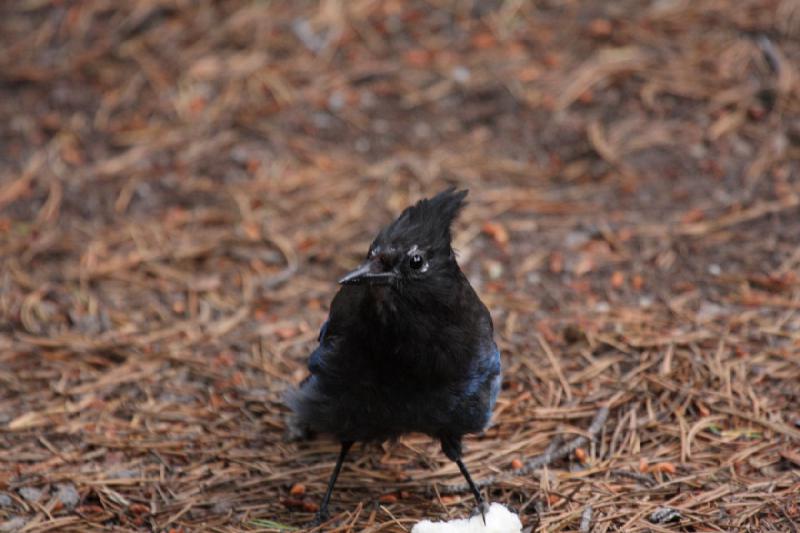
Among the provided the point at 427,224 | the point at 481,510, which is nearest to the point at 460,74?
the point at 427,224

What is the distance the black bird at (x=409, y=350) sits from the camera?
12.1 ft

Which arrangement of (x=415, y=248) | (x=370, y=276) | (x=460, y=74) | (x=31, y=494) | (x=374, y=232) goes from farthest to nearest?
(x=460, y=74) < (x=374, y=232) < (x=31, y=494) < (x=415, y=248) < (x=370, y=276)

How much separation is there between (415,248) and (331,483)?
102cm

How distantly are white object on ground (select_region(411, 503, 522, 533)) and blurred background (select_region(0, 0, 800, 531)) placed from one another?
0.10m

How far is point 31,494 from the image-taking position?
3.87 metres

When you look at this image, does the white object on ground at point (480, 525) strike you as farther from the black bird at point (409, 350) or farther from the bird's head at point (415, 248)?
the bird's head at point (415, 248)

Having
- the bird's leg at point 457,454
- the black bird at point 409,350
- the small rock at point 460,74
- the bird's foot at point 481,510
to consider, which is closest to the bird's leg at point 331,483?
the black bird at point 409,350

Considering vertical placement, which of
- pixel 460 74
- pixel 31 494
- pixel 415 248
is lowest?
pixel 460 74

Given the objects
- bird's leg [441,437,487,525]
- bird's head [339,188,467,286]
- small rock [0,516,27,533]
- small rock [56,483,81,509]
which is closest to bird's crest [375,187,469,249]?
bird's head [339,188,467,286]

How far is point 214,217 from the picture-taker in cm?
591

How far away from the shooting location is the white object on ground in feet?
11.7

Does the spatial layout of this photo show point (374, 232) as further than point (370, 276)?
Yes

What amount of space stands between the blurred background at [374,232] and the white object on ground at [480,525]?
4.0 inches

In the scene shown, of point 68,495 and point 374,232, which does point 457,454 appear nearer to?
point 68,495
